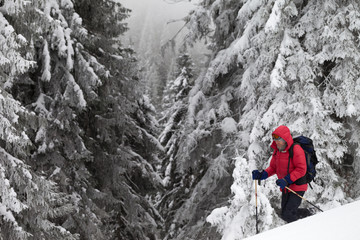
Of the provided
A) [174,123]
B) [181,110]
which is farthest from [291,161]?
[174,123]

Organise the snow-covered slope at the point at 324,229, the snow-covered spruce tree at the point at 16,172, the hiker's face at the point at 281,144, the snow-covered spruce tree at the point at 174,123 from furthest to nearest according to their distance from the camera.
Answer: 1. the snow-covered spruce tree at the point at 174,123
2. the snow-covered spruce tree at the point at 16,172
3. the hiker's face at the point at 281,144
4. the snow-covered slope at the point at 324,229

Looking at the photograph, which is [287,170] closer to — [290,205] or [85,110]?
[290,205]

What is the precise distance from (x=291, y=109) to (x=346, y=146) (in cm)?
141

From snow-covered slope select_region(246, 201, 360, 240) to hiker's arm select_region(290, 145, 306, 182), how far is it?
1422 millimetres

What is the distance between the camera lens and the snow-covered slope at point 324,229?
2.95 meters

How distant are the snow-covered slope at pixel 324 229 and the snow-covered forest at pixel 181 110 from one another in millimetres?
2431

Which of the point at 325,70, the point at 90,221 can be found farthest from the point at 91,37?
the point at 325,70

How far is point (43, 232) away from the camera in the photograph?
6918 millimetres

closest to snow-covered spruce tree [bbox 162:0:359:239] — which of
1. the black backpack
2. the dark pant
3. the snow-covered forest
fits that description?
the snow-covered forest

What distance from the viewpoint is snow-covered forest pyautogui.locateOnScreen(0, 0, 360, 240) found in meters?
6.38

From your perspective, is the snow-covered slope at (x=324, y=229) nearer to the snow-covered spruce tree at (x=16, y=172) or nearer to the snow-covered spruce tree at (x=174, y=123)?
the snow-covered spruce tree at (x=16, y=172)

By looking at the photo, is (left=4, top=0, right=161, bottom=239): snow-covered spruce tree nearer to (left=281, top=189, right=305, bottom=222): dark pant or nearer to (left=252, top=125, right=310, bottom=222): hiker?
(left=252, top=125, right=310, bottom=222): hiker

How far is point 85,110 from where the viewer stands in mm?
11312

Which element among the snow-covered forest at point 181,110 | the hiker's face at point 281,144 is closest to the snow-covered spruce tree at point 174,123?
the snow-covered forest at point 181,110
